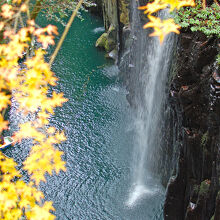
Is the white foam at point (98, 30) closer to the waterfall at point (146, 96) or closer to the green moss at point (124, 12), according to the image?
the green moss at point (124, 12)

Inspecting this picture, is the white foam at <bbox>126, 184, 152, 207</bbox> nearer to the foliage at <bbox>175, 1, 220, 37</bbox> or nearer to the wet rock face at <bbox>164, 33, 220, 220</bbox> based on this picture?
the wet rock face at <bbox>164, 33, 220, 220</bbox>

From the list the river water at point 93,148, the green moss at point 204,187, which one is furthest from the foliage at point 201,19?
the river water at point 93,148

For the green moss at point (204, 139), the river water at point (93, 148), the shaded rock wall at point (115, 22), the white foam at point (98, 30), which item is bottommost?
the white foam at point (98, 30)

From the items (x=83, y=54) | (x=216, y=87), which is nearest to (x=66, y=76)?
(x=83, y=54)

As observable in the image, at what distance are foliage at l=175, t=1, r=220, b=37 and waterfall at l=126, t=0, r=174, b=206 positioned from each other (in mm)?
2234

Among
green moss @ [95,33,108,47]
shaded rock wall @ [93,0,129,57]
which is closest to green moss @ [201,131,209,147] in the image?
shaded rock wall @ [93,0,129,57]

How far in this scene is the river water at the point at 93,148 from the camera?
485 inches

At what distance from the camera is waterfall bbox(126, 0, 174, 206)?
1309 centimetres

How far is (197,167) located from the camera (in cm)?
944

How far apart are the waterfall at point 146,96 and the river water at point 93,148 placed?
0.37 m

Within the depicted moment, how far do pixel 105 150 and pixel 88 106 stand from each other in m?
4.19

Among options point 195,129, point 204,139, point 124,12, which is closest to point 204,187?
point 204,139

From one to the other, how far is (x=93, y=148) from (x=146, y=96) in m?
4.11

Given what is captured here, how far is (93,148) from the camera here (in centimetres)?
1541
